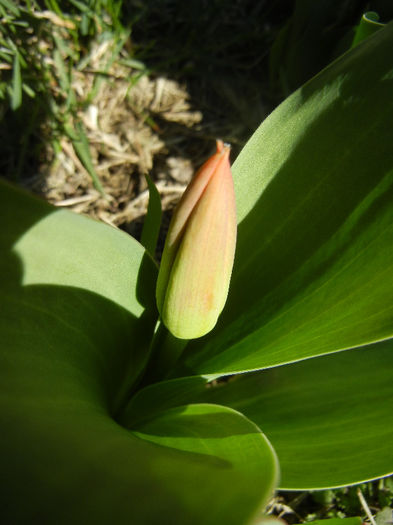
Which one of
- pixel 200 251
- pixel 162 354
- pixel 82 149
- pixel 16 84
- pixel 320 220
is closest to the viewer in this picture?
pixel 200 251

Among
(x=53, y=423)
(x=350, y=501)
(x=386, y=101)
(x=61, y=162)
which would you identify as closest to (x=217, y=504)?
(x=53, y=423)

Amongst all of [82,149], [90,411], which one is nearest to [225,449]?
[90,411]

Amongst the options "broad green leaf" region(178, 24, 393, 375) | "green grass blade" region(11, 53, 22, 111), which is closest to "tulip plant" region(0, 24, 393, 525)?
"broad green leaf" region(178, 24, 393, 375)

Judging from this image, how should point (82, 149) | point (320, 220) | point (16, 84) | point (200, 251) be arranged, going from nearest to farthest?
point (200, 251)
point (320, 220)
point (16, 84)
point (82, 149)

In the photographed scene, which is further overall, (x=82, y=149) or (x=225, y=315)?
(x=82, y=149)

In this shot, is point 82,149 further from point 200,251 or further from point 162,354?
point 200,251

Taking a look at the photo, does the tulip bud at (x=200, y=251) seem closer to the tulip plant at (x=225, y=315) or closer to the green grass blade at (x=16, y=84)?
the tulip plant at (x=225, y=315)

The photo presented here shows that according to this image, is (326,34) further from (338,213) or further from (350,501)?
(350,501)

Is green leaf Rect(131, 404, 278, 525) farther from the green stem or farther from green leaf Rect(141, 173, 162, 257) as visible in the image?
green leaf Rect(141, 173, 162, 257)
